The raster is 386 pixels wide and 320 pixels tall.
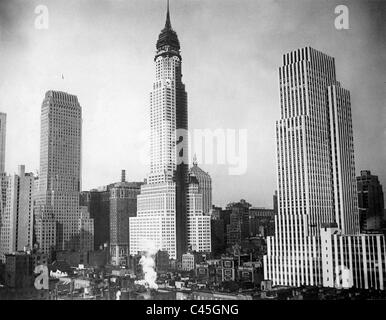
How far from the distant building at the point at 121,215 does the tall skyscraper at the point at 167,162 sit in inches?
4.9

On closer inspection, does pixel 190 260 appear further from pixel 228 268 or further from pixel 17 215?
pixel 17 215

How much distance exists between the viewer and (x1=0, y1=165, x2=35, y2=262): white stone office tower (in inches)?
251

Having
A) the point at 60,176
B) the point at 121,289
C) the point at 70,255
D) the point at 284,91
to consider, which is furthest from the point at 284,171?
the point at 60,176

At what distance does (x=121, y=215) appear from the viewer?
6.84m

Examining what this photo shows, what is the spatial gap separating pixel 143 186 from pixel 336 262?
307cm

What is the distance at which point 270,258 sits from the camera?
5.57 m

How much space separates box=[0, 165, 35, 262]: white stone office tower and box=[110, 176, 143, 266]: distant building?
1.38 m

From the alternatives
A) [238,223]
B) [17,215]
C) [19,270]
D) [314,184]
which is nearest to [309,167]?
[314,184]

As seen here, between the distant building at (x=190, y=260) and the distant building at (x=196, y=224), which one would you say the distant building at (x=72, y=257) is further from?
the distant building at (x=196, y=224)

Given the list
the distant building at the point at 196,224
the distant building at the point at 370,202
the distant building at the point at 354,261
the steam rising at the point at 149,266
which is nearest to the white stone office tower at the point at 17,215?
the steam rising at the point at 149,266

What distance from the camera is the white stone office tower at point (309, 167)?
18.2ft

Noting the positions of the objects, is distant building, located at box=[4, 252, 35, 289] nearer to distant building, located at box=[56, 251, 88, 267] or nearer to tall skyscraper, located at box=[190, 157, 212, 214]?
distant building, located at box=[56, 251, 88, 267]
